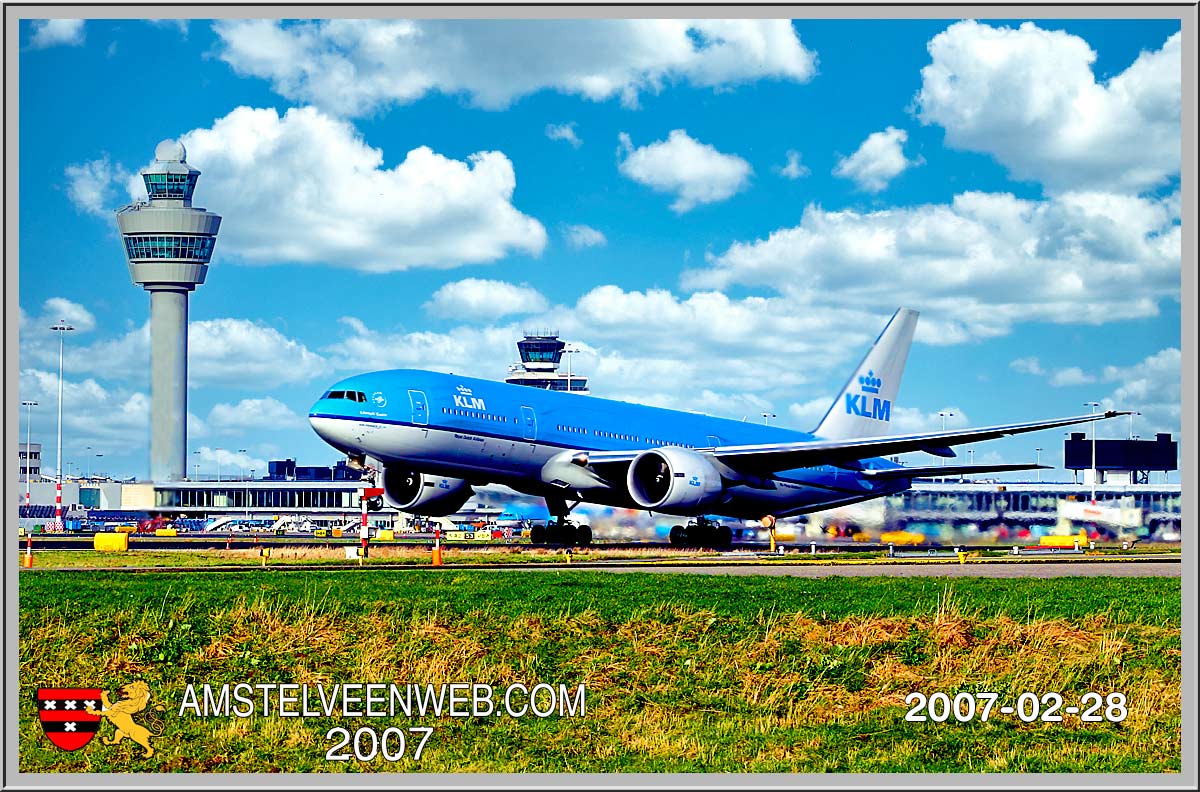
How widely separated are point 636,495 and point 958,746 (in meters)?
36.3

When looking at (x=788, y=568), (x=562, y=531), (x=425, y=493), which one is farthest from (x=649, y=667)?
(x=562, y=531)

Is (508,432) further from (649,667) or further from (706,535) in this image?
(649,667)

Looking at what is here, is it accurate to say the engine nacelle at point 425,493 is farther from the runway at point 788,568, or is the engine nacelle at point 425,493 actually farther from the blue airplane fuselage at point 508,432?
the runway at point 788,568

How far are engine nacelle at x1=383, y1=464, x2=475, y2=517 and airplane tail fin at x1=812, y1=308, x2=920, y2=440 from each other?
22.8m

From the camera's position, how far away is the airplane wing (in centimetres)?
5746

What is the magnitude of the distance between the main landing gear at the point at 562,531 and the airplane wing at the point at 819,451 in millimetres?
3008

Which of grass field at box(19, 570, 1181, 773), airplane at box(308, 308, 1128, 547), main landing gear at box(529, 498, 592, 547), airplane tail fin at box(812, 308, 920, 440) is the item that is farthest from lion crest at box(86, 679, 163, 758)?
airplane tail fin at box(812, 308, 920, 440)

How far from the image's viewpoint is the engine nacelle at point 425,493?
57094mm

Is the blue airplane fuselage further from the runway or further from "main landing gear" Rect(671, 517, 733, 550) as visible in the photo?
the runway

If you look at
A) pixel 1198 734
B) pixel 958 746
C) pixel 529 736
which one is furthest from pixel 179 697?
pixel 1198 734

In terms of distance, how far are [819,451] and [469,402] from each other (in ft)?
46.9

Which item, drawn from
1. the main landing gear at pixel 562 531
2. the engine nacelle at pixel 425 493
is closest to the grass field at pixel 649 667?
the engine nacelle at pixel 425 493

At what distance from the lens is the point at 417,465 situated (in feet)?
175

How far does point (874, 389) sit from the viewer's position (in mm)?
75812
